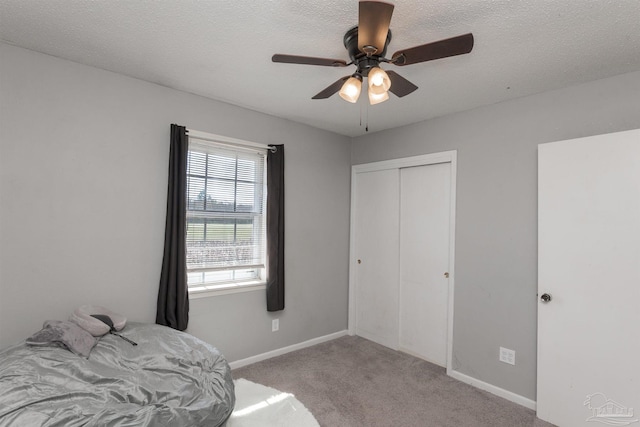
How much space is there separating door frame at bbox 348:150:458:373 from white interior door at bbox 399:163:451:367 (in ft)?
0.27

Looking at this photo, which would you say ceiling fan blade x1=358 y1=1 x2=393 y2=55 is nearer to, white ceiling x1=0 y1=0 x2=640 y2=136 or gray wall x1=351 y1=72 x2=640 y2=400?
white ceiling x1=0 y1=0 x2=640 y2=136

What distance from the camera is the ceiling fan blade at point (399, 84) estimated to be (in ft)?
5.88

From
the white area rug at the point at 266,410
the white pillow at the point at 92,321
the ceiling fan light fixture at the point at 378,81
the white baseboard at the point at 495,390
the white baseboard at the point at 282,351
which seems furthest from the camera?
the white baseboard at the point at 282,351

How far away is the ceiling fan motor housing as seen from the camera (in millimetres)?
1670

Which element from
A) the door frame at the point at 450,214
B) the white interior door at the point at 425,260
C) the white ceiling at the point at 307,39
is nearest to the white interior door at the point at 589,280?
the white ceiling at the point at 307,39

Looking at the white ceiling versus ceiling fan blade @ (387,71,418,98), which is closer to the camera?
the white ceiling

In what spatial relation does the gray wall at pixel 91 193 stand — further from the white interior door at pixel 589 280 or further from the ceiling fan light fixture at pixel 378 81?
the white interior door at pixel 589 280

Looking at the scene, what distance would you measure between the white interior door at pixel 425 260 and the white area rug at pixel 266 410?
1582 millimetres

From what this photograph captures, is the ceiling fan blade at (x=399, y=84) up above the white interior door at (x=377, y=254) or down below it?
above

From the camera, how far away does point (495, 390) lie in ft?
9.11

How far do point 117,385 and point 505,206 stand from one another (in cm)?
303

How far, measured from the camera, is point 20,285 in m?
2.14

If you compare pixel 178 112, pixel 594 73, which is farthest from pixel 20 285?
pixel 594 73

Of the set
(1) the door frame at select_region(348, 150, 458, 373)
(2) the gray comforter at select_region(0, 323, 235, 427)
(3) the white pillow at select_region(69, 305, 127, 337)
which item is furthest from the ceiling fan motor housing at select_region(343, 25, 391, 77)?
(3) the white pillow at select_region(69, 305, 127, 337)
